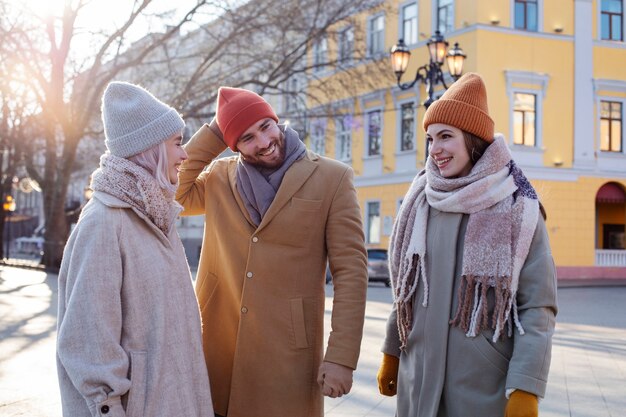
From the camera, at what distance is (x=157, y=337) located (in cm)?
308

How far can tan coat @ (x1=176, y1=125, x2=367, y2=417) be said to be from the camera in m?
3.73

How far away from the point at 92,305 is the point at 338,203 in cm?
133

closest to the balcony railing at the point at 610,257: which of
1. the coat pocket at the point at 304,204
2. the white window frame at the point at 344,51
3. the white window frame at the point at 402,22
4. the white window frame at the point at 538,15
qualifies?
the white window frame at the point at 538,15

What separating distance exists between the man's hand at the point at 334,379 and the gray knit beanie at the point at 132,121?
1.20m

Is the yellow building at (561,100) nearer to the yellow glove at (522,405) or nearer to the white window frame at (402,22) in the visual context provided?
the white window frame at (402,22)

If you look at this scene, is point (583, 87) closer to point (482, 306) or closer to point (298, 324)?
point (298, 324)

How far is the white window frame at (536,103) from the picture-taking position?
29234mm

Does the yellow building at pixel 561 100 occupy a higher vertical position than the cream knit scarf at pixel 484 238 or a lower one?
higher

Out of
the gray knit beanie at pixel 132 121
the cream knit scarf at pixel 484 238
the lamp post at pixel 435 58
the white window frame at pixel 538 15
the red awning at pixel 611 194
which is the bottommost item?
the cream knit scarf at pixel 484 238

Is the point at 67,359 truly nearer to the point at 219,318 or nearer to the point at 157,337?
the point at 157,337

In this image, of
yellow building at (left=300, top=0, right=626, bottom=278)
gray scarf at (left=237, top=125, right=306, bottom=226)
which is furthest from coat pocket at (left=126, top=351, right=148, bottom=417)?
yellow building at (left=300, top=0, right=626, bottom=278)

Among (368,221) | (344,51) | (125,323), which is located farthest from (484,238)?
(368,221)

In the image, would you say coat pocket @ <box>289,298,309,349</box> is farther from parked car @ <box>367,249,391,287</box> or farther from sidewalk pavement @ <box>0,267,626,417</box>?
parked car @ <box>367,249,391,287</box>

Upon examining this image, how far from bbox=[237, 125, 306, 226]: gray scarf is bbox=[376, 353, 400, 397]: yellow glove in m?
0.84
